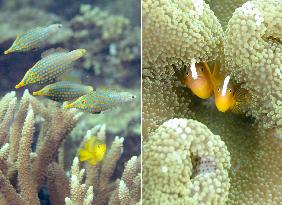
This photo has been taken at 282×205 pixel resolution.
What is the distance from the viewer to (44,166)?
4.22 feet

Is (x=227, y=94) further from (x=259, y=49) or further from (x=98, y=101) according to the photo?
(x=98, y=101)

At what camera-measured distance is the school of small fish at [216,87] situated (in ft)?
3.19

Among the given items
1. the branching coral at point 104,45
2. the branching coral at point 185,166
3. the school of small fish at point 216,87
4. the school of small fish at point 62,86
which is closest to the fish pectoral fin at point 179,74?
the school of small fish at point 216,87

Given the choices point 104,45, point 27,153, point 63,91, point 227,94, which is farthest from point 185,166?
point 104,45

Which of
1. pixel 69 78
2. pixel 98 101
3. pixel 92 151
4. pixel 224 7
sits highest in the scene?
pixel 224 7

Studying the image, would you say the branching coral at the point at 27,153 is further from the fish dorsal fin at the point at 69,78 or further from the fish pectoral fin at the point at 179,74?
the fish pectoral fin at the point at 179,74

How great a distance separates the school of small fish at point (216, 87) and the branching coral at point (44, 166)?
1.14 ft

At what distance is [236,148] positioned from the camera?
1047 millimetres

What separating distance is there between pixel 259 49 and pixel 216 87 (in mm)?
169

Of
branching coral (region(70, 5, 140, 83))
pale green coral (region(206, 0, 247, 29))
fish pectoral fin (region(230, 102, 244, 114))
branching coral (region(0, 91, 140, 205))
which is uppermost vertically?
pale green coral (region(206, 0, 247, 29))

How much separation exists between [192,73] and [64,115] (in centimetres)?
54

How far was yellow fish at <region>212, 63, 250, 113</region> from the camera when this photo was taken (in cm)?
97

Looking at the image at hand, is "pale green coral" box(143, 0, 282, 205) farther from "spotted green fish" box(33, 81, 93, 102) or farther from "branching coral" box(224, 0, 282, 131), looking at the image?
"spotted green fish" box(33, 81, 93, 102)

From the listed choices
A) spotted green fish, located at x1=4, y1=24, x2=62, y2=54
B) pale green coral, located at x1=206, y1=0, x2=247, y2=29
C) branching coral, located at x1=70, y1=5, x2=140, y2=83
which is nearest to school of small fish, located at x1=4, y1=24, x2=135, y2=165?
spotted green fish, located at x1=4, y1=24, x2=62, y2=54
